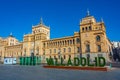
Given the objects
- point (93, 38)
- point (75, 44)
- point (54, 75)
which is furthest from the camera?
point (75, 44)

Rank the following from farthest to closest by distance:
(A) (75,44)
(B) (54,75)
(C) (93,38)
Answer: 1. (A) (75,44)
2. (C) (93,38)
3. (B) (54,75)

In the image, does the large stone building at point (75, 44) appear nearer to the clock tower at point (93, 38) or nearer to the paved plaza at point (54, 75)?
the clock tower at point (93, 38)

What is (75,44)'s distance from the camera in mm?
63219

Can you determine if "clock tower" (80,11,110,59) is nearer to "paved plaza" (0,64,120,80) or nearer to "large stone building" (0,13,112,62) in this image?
"large stone building" (0,13,112,62)

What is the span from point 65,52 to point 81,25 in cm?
1403

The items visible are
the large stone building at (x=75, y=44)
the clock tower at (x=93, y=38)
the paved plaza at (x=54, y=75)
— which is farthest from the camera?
the large stone building at (x=75, y=44)

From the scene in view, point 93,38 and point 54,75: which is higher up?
point 93,38

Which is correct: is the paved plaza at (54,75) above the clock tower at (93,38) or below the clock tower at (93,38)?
below

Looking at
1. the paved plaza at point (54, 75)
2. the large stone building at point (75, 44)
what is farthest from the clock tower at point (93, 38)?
the paved plaza at point (54, 75)

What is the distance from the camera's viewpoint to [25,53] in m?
81.5

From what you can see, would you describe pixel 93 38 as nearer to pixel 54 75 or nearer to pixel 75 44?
pixel 75 44

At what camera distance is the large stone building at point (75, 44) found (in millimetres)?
56250

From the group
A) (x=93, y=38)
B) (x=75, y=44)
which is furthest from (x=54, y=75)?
(x=75, y=44)

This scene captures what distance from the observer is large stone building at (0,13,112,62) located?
185 feet
